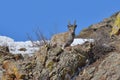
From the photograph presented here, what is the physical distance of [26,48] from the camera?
22.9 metres

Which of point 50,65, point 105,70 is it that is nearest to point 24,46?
point 50,65

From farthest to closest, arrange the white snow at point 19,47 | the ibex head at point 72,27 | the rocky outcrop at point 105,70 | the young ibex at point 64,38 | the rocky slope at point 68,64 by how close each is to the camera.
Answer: the white snow at point 19,47
the ibex head at point 72,27
the young ibex at point 64,38
the rocky slope at point 68,64
the rocky outcrop at point 105,70

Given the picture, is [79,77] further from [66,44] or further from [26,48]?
[26,48]

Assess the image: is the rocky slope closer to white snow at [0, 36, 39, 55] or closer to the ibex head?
the ibex head

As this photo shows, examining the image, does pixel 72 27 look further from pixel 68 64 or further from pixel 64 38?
pixel 68 64

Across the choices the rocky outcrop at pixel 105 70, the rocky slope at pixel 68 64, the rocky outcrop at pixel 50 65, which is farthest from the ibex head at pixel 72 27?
the rocky outcrop at pixel 105 70

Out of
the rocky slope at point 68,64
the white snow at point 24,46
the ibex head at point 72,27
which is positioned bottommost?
the rocky slope at point 68,64

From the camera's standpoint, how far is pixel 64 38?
19281 mm

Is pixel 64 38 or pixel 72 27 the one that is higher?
pixel 72 27

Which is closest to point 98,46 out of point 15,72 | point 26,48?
point 15,72

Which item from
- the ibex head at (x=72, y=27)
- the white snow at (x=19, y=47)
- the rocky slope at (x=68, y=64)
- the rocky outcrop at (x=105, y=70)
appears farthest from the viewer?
A: the white snow at (x=19, y=47)

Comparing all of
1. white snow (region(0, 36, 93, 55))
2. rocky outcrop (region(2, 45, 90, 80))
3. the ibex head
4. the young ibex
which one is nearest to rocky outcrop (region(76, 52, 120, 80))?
rocky outcrop (region(2, 45, 90, 80))

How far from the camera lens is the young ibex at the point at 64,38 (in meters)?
18.9

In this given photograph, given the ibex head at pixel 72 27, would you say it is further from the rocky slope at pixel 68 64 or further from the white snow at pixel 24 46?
the white snow at pixel 24 46
